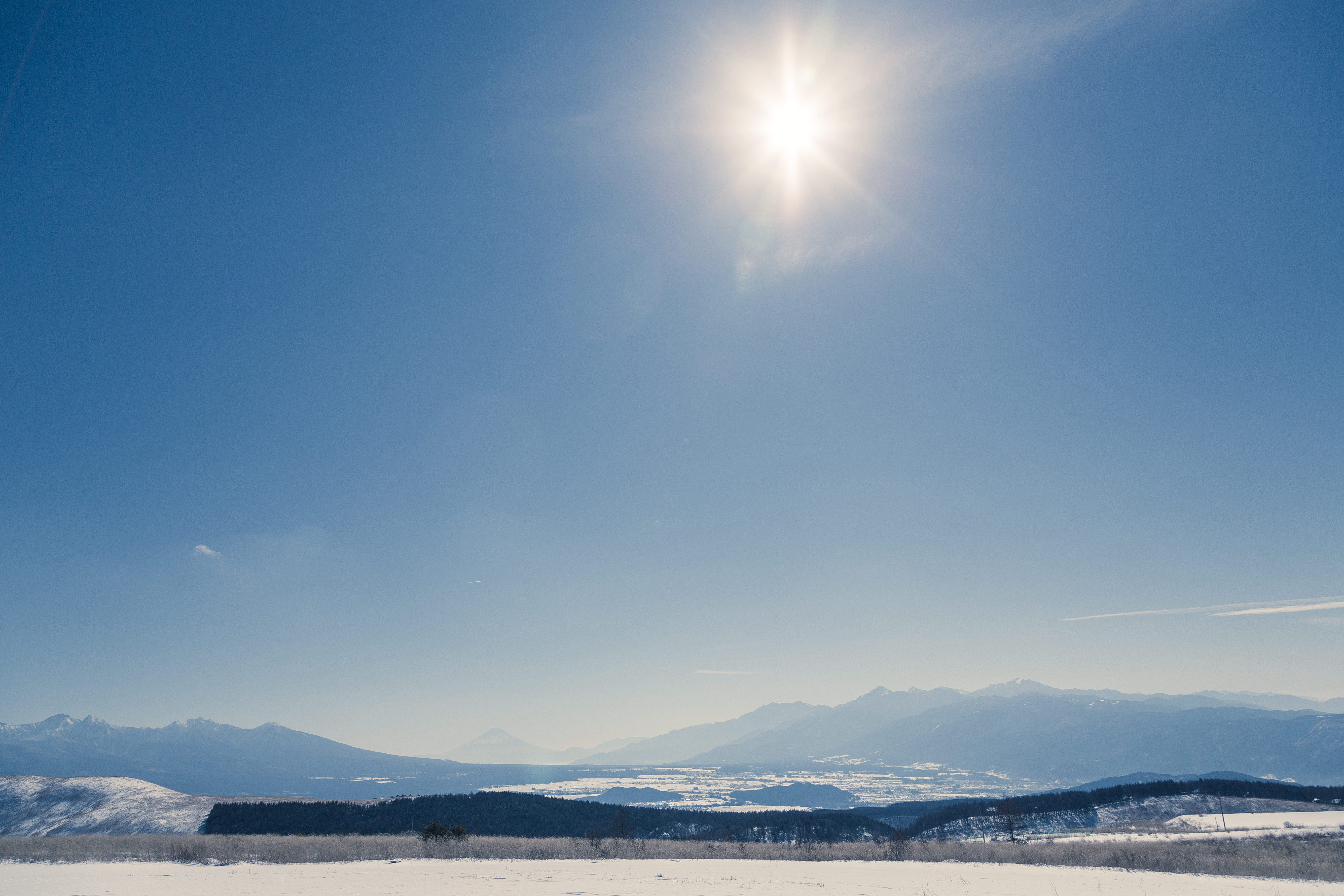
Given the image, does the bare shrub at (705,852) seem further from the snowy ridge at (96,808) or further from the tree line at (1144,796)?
the tree line at (1144,796)

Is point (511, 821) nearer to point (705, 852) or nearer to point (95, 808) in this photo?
point (95, 808)

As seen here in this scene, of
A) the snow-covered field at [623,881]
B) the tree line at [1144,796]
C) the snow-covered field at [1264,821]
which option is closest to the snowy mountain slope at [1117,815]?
the tree line at [1144,796]

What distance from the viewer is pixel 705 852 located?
54625 millimetres

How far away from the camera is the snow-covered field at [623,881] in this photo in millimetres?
28859

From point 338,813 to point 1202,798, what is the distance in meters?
235

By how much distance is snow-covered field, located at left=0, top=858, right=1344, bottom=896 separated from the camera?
2886 cm

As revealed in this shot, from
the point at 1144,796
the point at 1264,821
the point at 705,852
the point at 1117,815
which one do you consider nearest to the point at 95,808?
the point at 705,852

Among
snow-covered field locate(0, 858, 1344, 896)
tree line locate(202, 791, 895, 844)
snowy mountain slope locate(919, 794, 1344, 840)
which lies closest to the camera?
snow-covered field locate(0, 858, 1344, 896)

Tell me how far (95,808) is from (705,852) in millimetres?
200367

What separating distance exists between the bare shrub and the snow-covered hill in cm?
12242

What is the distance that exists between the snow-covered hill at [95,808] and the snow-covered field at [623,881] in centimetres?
14603

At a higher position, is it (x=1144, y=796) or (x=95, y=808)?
(x=95, y=808)

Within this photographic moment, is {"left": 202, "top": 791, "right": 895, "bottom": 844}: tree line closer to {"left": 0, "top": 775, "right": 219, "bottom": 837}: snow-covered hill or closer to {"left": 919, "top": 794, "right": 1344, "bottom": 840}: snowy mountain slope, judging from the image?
{"left": 0, "top": 775, "right": 219, "bottom": 837}: snow-covered hill

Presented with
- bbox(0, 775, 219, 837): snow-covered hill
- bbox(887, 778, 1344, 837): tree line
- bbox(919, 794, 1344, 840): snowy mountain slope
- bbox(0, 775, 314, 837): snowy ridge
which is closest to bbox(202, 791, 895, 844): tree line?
bbox(0, 775, 219, 837): snow-covered hill
